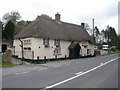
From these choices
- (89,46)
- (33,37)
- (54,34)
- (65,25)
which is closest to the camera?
(33,37)

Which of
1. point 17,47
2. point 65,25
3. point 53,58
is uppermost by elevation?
point 65,25

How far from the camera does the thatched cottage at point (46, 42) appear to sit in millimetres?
26656

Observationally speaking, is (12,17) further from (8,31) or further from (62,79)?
(62,79)

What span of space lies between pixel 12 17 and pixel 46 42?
121 ft

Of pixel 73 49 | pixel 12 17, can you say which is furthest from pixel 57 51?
pixel 12 17

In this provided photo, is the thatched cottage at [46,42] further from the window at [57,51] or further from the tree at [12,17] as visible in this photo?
the tree at [12,17]

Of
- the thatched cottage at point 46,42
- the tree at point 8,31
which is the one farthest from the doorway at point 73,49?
the tree at point 8,31

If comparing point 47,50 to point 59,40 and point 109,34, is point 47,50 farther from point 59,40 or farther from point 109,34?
point 109,34

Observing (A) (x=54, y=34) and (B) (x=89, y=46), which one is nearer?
(A) (x=54, y=34)

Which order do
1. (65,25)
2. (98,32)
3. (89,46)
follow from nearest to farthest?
(65,25) → (89,46) → (98,32)

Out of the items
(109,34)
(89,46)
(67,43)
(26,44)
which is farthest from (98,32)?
(26,44)

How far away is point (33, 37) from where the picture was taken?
2631 centimetres

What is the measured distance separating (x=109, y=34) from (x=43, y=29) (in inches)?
3438

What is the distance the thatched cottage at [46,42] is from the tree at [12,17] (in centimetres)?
2805
